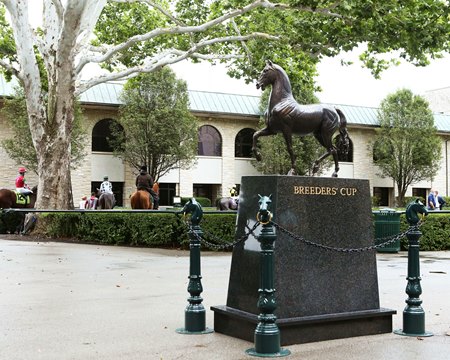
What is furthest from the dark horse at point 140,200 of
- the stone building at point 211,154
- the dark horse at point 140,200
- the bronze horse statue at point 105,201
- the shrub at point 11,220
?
the stone building at point 211,154

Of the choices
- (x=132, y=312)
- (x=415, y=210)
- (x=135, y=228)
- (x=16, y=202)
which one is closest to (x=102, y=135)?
(x=16, y=202)

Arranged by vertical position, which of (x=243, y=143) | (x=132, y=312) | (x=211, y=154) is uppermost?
(x=243, y=143)

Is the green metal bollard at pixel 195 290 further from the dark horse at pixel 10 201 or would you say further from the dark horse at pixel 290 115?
the dark horse at pixel 10 201

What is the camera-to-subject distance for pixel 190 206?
21.3 ft

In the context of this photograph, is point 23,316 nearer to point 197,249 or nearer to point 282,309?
point 197,249

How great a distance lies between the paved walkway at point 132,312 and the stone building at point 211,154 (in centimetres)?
2477

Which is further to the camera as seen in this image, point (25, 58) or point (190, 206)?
point (25, 58)

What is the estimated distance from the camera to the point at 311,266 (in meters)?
6.27

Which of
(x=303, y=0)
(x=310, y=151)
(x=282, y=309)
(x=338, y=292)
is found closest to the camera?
(x=282, y=309)

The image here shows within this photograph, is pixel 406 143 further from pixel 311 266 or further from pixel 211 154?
pixel 311 266

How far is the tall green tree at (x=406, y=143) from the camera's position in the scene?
1727 inches

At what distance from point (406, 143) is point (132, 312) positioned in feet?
130

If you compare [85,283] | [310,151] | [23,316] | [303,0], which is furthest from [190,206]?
[310,151]

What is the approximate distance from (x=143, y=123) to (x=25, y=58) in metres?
15.5
